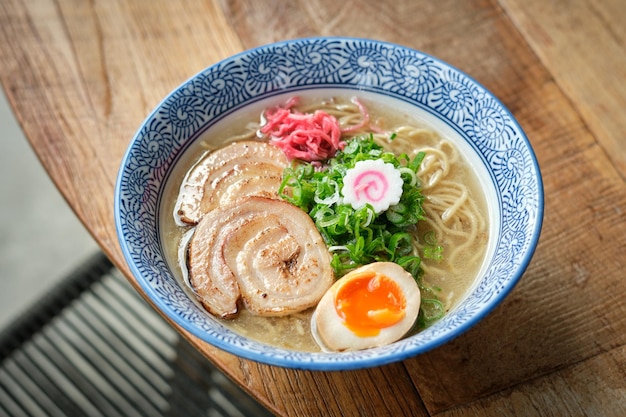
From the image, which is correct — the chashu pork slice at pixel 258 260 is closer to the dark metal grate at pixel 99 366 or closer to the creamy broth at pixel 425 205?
the creamy broth at pixel 425 205

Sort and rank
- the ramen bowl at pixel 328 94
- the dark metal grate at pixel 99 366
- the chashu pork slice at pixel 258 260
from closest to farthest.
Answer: the ramen bowl at pixel 328 94 → the chashu pork slice at pixel 258 260 → the dark metal grate at pixel 99 366

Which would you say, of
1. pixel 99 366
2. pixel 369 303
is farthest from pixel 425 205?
pixel 99 366

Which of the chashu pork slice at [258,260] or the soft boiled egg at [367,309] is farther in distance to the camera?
the chashu pork slice at [258,260]

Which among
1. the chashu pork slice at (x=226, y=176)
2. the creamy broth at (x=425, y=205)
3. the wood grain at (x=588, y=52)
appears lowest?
the wood grain at (x=588, y=52)

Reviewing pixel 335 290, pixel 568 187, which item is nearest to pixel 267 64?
pixel 335 290

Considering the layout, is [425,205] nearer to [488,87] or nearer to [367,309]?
[367,309]

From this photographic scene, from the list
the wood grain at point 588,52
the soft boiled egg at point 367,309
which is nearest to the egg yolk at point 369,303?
the soft boiled egg at point 367,309
